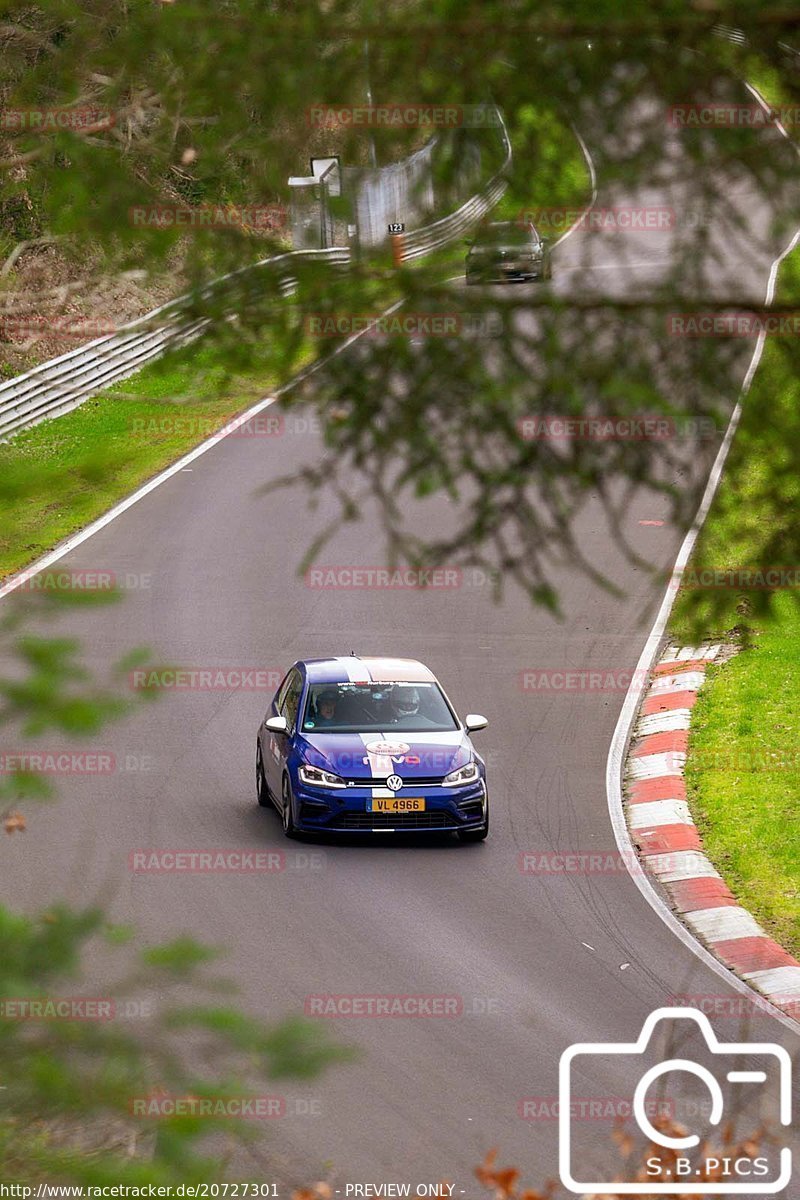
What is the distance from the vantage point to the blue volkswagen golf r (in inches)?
570

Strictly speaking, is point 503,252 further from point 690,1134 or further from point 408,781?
point 408,781

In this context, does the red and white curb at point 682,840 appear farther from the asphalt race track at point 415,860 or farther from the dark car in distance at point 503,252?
the dark car in distance at point 503,252

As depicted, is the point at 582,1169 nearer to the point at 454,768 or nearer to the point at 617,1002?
the point at 617,1002

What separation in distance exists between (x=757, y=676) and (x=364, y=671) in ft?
22.9

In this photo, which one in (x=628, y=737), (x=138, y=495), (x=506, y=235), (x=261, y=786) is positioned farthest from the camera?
(x=138, y=495)

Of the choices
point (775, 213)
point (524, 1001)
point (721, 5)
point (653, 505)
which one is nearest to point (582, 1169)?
point (524, 1001)

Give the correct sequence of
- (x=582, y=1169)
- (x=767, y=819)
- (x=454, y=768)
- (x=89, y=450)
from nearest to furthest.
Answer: (x=89, y=450) < (x=582, y=1169) < (x=454, y=768) < (x=767, y=819)

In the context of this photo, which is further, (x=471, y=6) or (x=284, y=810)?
(x=284, y=810)

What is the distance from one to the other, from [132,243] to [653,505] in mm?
23793

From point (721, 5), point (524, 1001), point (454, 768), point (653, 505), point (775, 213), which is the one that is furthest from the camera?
point (653, 505)

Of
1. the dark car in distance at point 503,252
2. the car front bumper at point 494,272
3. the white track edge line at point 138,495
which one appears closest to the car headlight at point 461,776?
the white track edge line at point 138,495

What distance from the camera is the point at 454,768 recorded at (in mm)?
14555

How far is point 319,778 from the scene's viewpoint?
14.5 meters

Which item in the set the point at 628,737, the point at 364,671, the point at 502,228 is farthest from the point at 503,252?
the point at 628,737
